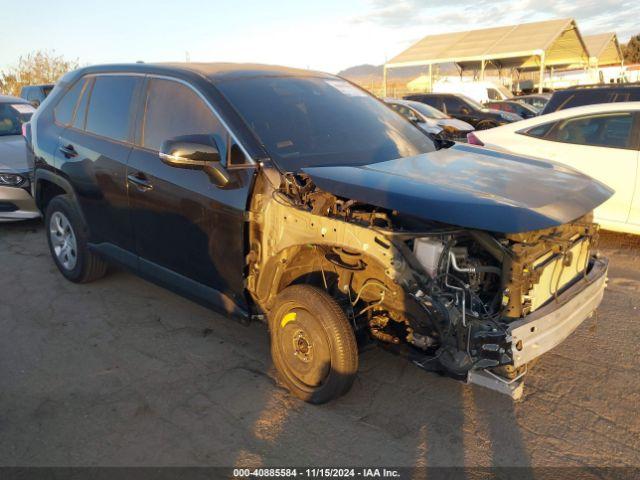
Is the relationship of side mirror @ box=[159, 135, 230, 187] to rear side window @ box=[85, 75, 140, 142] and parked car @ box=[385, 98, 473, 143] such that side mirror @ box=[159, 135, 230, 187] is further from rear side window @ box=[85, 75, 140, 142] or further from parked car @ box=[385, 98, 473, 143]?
parked car @ box=[385, 98, 473, 143]

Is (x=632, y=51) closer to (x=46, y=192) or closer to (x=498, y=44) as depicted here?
(x=498, y=44)

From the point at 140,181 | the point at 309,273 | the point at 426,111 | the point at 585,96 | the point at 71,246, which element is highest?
the point at 585,96

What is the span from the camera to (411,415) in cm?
311

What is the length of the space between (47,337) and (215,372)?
1.51m

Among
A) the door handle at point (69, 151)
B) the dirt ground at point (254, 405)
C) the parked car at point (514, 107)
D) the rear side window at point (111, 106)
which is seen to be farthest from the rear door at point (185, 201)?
the parked car at point (514, 107)

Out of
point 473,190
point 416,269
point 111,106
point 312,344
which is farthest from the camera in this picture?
point 111,106

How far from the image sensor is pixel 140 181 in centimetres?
387

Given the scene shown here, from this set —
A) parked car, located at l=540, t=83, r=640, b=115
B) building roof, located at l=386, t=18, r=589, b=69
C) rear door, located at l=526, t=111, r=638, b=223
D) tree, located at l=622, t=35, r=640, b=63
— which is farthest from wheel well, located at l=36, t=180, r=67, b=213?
tree, located at l=622, t=35, r=640, b=63

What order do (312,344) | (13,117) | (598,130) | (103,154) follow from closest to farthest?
(312,344), (103,154), (598,130), (13,117)

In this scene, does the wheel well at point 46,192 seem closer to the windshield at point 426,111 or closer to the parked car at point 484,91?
A: the windshield at point 426,111

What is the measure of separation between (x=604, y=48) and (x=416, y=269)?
45.5 m

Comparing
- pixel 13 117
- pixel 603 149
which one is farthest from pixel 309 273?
pixel 13 117

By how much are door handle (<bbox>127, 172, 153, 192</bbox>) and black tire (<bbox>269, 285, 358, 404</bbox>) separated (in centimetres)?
134

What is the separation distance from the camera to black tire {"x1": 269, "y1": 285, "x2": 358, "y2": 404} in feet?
9.72
